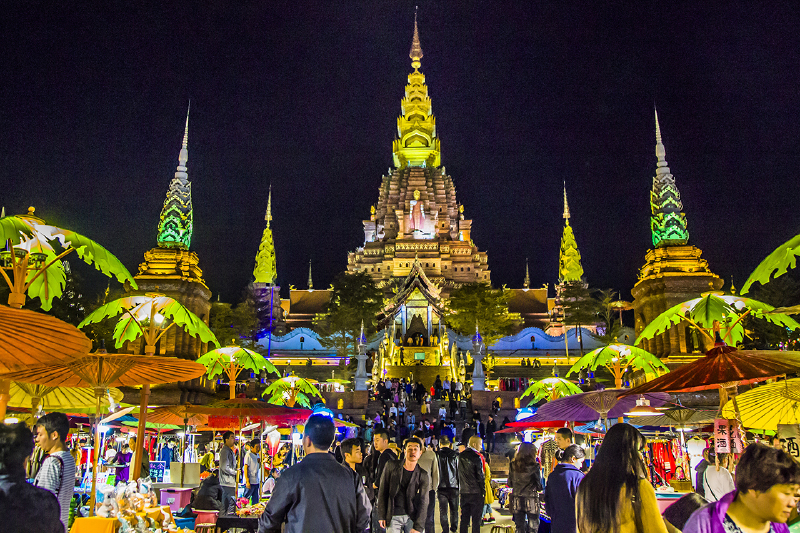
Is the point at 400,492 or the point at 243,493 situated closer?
the point at 400,492

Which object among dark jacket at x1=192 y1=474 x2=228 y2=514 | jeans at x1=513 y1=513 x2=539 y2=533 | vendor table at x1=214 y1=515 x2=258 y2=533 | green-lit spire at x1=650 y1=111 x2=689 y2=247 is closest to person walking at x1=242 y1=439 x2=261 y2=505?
dark jacket at x1=192 y1=474 x2=228 y2=514

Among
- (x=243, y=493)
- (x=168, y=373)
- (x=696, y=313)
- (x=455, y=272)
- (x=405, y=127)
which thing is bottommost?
(x=243, y=493)

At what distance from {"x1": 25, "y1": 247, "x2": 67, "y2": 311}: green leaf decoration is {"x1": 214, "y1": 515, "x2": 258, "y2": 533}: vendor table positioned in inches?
148

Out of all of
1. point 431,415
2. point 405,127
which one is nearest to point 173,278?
point 431,415

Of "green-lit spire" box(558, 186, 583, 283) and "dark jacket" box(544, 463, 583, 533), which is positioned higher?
"green-lit spire" box(558, 186, 583, 283)

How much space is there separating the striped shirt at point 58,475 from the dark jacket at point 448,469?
197 inches

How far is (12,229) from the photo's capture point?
7430 mm

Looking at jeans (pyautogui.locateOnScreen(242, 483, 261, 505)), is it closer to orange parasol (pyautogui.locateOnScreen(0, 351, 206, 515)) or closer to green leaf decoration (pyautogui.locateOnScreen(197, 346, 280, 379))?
orange parasol (pyautogui.locateOnScreen(0, 351, 206, 515))

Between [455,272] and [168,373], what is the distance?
56.8 meters

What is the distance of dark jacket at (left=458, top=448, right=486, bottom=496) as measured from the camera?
27.8ft

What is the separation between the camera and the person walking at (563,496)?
17.3ft

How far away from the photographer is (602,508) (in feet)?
11.3

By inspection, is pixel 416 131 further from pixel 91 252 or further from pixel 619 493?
pixel 619 493

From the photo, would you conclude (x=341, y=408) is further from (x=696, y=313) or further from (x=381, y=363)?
(x=696, y=313)
